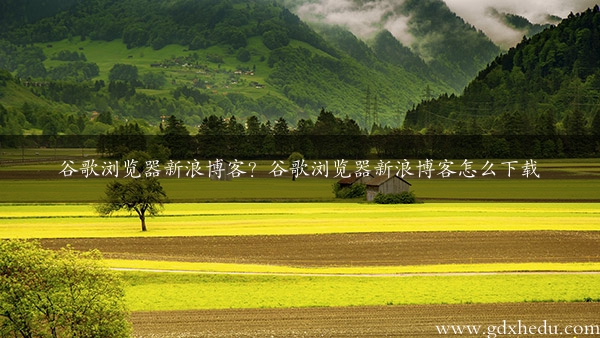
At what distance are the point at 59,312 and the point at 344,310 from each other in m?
14.7

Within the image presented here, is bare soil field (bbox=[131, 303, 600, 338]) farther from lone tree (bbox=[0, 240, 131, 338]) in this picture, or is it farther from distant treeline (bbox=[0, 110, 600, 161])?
distant treeline (bbox=[0, 110, 600, 161])

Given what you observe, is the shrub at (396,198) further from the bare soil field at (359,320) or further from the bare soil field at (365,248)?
the bare soil field at (359,320)

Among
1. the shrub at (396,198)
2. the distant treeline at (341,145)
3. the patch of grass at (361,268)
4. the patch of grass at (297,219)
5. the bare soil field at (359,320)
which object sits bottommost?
the bare soil field at (359,320)

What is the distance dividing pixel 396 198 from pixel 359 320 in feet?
201

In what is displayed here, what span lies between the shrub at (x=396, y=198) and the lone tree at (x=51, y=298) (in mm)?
70483

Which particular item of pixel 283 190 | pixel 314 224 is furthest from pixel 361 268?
pixel 283 190

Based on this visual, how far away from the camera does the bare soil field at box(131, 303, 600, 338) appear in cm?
3147

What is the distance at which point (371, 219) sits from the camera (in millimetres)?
74688

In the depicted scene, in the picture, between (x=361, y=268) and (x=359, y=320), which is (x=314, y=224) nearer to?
(x=361, y=268)

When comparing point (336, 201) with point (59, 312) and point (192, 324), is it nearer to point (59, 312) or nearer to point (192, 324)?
point (192, 324)

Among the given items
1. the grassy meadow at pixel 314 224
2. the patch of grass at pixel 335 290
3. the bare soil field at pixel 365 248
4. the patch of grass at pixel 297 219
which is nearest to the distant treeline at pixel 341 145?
the grassy meadow at pixel 314 224

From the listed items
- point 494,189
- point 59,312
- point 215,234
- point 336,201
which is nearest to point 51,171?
point 336,201

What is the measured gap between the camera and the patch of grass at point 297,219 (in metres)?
65.8

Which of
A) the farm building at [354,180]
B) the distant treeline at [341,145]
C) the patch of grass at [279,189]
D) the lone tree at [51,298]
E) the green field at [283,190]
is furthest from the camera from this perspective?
the distant treeline at [341,145]
